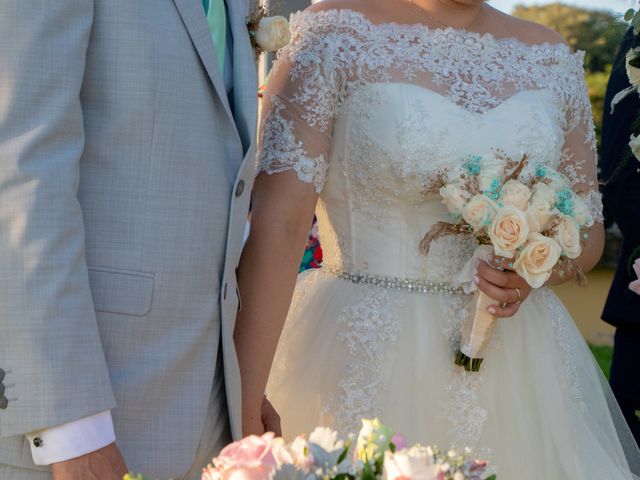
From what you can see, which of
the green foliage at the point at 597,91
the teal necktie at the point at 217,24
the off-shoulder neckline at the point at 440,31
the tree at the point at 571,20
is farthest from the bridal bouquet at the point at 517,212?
the tree at the point at 571,20

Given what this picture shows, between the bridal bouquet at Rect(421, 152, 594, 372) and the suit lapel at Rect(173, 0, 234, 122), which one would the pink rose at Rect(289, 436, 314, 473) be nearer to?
the suit lapel at Rect(173, 0, 234, 122)

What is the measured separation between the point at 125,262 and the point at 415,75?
1322 millimetres

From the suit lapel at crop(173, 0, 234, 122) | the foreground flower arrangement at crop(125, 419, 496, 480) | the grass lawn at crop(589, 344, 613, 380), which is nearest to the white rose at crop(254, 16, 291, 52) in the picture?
the suit lapel at crop(173, 0, 234, 122)

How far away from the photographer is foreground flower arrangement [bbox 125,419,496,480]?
4.53ft

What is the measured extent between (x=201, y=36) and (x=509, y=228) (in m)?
1.04

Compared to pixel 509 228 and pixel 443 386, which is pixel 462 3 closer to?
pixel 509 228

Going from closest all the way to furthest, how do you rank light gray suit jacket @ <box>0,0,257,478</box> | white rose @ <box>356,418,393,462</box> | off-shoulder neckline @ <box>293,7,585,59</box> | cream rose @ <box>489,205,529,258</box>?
white rose @ <box>356,418,393,462</box>, light gray suit jacket @ <box>0,0,257,478</box>, cream rose @ <box>489,205,529,258</box>, off-shoulder neckline @ <box>293,7,585,59</box>

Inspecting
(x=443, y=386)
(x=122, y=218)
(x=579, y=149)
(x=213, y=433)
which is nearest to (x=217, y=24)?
(x=122, y=218)

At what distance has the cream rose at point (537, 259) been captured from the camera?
106 inches

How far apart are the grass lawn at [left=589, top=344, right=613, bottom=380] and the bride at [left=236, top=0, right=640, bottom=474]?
18.8ft

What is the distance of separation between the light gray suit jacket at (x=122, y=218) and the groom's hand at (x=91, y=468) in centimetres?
9

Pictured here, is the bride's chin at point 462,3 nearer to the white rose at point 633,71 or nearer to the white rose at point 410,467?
the white rose at point 633,71

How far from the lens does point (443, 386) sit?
9.95 ft

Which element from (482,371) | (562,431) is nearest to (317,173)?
(482,371)
